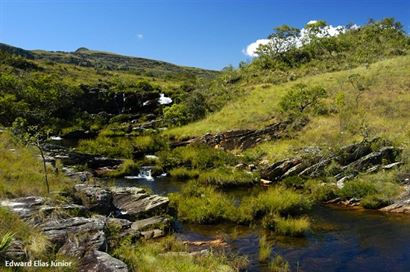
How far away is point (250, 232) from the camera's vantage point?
21.6 m

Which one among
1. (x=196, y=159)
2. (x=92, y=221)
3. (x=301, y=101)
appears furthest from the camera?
(x=301, y=101)

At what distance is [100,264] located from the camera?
38.5 ft

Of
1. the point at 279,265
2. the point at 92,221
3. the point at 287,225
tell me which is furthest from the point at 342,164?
the point at 92,221

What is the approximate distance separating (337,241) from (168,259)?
9.68 meters

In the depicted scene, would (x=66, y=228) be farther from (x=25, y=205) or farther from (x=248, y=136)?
(x=248, y=136)

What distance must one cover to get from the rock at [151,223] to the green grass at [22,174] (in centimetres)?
400

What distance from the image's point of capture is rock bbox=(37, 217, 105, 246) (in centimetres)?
1331

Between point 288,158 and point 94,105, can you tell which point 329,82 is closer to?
point 288,158

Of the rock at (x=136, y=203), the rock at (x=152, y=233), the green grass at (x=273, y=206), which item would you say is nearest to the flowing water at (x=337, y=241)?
the green grass at (x=273, y=206)

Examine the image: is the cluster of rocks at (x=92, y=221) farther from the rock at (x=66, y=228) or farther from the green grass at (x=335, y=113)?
the green grass at (x=335, y=113)

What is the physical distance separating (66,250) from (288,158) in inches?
1025

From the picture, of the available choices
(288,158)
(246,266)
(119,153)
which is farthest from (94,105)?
(246,266)

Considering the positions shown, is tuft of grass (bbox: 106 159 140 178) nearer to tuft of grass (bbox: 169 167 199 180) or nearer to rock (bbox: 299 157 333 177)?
tuft of grass (bbox: 169 167 199 180)

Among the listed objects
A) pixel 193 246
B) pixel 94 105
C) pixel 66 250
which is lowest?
pixel 193 246
